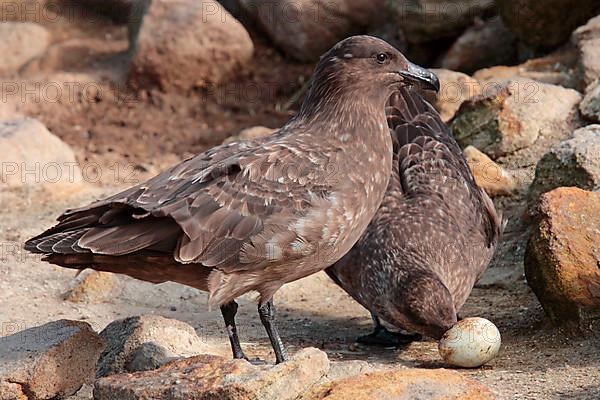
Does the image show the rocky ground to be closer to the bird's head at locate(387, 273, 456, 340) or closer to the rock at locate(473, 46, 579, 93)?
the rock at locate(473, 46, 579, 93)

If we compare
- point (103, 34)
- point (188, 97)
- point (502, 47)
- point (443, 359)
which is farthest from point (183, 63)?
point (443, 359)

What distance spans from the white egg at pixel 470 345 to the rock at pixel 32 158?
4.31m

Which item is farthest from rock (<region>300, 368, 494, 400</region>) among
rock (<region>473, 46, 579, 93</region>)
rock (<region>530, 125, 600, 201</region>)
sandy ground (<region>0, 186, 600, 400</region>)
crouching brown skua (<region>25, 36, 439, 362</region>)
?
rock (<region>473, 46, 579, 93</region>)

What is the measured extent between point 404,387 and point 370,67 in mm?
1970

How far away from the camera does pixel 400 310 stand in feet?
20.6

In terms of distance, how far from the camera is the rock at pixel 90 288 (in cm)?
730

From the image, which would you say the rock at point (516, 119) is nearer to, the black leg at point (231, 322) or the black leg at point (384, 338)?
the black leg at point (384, 338)

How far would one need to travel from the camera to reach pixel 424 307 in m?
6.16

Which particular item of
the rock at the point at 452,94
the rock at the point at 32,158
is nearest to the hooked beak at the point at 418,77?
the rock at the point at 452,94

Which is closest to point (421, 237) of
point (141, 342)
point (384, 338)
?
point (384, 338)

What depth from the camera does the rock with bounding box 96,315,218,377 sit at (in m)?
5.71

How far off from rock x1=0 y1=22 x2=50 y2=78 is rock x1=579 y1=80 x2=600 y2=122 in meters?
6.71

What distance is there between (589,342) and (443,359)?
2.64ft

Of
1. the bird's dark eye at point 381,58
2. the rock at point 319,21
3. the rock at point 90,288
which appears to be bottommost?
the rock at point 90,288
